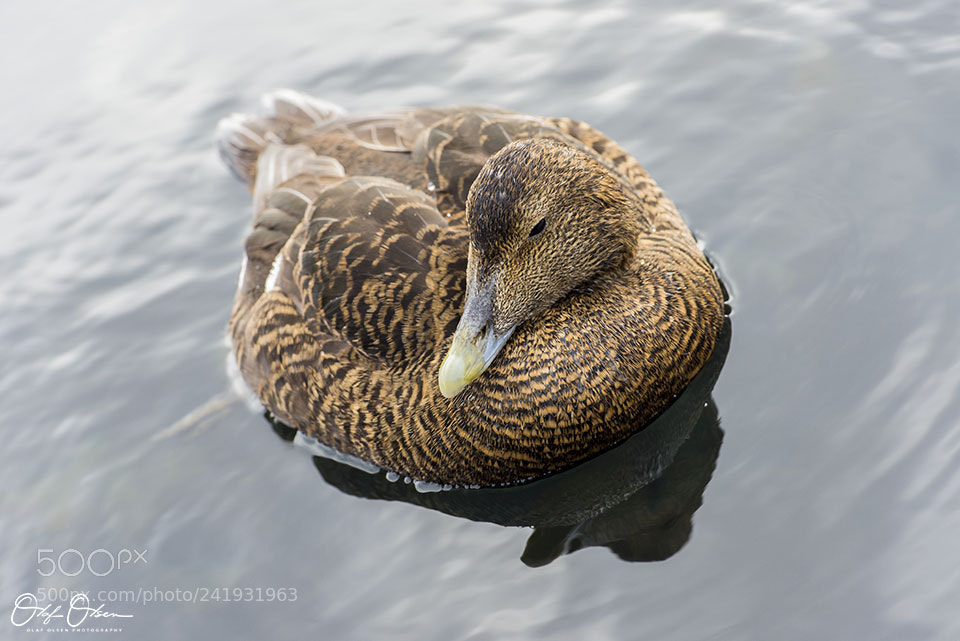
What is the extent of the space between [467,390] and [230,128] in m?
2.92

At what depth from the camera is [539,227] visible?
4574mm

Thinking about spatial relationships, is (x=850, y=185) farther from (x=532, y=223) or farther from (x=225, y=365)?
(x=225, y=365)

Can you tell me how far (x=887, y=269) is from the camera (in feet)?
17.7

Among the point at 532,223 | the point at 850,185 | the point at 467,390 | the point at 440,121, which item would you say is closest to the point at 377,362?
the point at 467,390

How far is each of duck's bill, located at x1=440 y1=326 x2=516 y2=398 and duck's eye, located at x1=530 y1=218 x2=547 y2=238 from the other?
46 centimetres

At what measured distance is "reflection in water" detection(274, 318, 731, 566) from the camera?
466 centimetres

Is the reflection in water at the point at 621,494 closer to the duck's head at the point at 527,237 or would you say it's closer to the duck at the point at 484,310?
the duck at the point at 484,310
